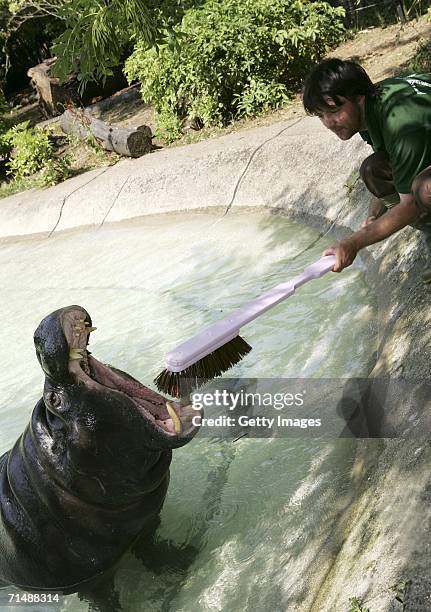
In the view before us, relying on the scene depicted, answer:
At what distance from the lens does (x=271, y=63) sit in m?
9.60

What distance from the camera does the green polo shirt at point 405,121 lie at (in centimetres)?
289

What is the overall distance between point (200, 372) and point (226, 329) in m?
0.21

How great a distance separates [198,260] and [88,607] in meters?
3.85

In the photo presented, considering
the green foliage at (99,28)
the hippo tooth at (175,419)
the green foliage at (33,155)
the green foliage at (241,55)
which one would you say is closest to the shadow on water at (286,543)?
the hippo tooth at (175,419)

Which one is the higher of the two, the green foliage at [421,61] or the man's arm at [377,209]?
the man's arm at [377,209]

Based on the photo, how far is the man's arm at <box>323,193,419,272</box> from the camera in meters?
2.98

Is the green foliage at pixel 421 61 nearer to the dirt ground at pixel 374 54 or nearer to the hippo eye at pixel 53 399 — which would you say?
the dirt ground at pixel 374 54

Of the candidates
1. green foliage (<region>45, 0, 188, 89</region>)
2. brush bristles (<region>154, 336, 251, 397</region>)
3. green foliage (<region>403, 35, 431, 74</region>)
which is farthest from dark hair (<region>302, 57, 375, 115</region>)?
green foliage (<region>403, 35, 431, 74</region>)

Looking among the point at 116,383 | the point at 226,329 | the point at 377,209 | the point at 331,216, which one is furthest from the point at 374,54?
the point at 116,383

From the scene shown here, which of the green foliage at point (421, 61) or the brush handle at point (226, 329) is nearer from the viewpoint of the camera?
the brush handle at point (226, 329)

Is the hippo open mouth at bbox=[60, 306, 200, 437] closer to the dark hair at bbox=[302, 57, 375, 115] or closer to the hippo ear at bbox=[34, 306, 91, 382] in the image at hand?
the hippo ear at bbox=[34, 306, 91, 382]

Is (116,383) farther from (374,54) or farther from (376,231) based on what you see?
(374,54)

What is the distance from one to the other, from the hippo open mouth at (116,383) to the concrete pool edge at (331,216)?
69cm

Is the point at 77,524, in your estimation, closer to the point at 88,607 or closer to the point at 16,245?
the point at 88,607
